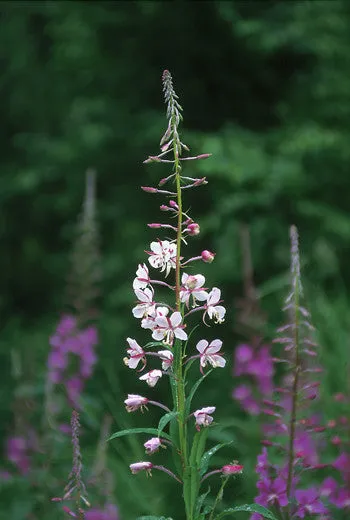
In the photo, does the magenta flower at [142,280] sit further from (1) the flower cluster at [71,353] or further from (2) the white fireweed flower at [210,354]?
(1) the flower cluster at [71,353]

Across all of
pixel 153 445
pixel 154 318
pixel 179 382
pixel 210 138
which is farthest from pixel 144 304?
pixel 210 138

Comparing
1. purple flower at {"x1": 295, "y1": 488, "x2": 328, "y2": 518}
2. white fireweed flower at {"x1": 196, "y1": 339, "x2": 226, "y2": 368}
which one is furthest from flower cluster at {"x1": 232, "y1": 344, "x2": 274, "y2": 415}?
white fireweed flower at {"x1": 196, "y1": 339, "x2": 226, "y2": 368}

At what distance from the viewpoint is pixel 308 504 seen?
188 centimetres

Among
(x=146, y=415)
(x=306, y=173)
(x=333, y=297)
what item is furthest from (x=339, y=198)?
(x=146, y=415)

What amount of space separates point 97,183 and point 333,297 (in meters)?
1.93

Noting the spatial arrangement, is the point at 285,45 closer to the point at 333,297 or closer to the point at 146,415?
the point at 333,297

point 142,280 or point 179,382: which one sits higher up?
point 142,280

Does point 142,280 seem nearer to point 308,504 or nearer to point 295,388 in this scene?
point 295,388

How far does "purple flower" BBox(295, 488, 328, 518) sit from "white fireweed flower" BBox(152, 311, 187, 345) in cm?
61

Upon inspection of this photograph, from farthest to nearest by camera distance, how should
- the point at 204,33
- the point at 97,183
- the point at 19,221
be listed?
the point at 19,221, the point at 97,183, the point at 204,33

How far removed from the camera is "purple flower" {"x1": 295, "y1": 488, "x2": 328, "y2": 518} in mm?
1846

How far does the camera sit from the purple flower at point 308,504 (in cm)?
185

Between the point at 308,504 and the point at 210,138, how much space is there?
3431 millimetres

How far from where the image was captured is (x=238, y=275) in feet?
17.3
